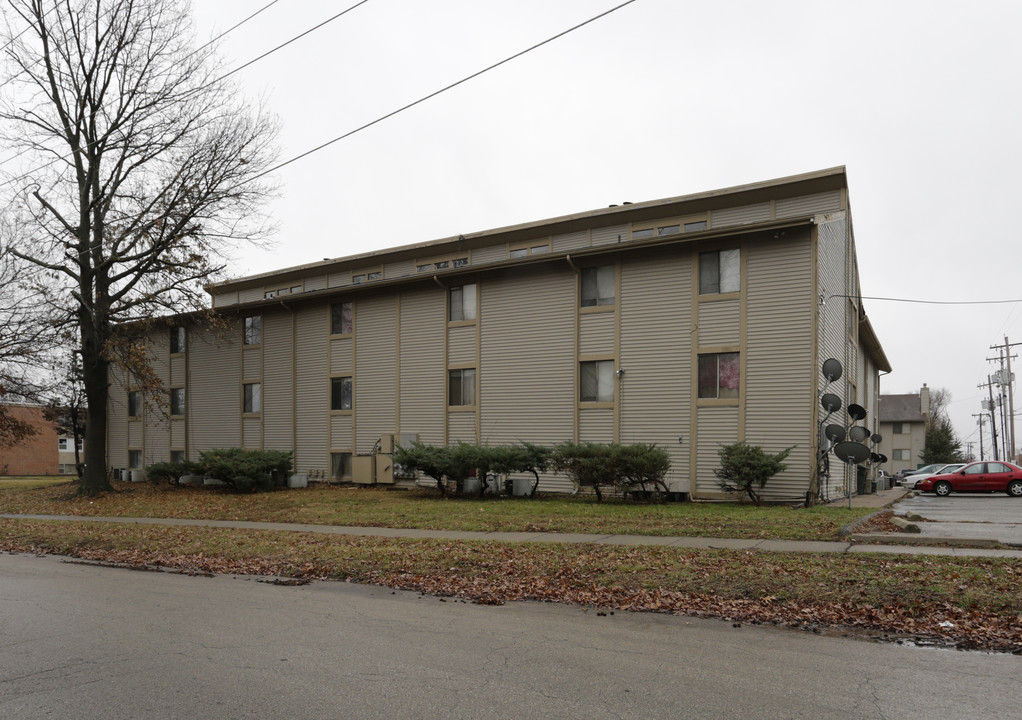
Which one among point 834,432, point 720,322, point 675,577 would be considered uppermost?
point 720,322

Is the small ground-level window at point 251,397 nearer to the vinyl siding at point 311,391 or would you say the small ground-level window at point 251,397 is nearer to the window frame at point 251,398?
the window frame at point 251,398

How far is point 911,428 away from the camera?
77.4 meters

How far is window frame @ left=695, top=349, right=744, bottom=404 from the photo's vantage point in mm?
22312

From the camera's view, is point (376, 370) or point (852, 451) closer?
point (852, 451)

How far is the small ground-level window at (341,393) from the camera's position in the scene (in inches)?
1225

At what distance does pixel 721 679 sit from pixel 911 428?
8217cm

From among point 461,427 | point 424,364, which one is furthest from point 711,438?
point 424,364

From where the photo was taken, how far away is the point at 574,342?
2527cm

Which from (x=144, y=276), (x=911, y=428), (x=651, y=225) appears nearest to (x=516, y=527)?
(x=651, y=225)

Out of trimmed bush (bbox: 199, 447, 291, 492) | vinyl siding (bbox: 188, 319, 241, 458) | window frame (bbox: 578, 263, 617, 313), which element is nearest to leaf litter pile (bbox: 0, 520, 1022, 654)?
trimmed bush (bbox: 199, 447, 291, 492)

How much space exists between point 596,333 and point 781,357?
19.6 ft

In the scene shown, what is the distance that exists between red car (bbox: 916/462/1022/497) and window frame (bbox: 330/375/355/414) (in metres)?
25.6

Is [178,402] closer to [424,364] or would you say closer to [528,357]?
[424,364]

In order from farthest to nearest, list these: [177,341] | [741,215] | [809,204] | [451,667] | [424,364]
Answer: [177,341] < [424,364] < [741,215] < [809,204] < [451,667]
